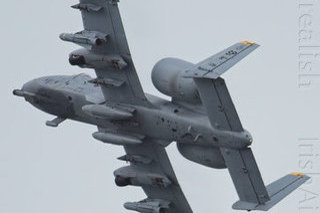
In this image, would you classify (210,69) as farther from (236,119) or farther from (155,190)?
(155,190)

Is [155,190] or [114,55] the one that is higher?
[114,55]

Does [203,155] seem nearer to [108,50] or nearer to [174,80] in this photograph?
[174,80]

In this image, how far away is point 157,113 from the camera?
89.7 meters

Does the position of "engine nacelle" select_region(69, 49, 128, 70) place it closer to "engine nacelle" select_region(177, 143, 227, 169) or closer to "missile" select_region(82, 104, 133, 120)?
"missile" select_region(82, 104, 133, 120)

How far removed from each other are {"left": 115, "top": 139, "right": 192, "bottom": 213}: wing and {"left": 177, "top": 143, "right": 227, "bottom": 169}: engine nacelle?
2432 millimetres

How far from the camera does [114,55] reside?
8919 centimetres

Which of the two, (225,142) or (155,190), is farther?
(155,190)

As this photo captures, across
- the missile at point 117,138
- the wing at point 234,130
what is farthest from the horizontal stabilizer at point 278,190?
the missile at point 117,138

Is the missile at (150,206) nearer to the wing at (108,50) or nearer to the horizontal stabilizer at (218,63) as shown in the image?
the wing at (108,50)

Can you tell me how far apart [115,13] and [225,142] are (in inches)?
316

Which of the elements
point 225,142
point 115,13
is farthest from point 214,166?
point 115,13

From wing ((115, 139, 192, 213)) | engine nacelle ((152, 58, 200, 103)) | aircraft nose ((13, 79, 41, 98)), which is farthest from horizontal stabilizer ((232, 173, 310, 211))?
aircraft nose ((13, 79, 41, 98))

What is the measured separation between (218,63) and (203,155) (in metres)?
5.64

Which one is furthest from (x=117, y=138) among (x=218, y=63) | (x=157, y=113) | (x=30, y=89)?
(x=218, y=63)
